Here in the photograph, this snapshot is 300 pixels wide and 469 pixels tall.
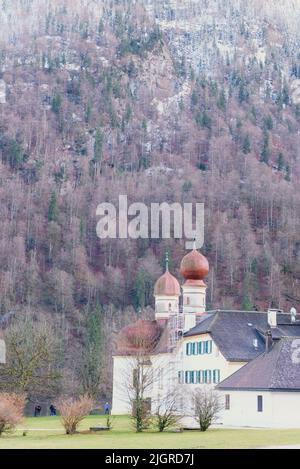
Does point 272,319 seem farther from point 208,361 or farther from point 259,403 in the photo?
point 259,403

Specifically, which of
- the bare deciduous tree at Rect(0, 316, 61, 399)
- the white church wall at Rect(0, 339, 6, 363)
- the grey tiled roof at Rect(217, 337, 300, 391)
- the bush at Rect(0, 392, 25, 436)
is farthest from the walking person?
the bush at Rect(0, 392, 25, 436)

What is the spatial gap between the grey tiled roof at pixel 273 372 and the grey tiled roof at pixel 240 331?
422cm

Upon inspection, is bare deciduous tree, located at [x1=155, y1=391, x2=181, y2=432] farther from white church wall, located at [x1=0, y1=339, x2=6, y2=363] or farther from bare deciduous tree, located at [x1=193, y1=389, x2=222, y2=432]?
white church wall, located at [x1=0, y1=339, x2=6, y2=363]

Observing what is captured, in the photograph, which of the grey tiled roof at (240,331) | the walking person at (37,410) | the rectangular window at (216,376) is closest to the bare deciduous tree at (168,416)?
the rectangular window at (216,376)

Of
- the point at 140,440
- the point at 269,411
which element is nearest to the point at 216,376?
the point at 269,411

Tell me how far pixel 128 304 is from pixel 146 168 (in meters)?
60.3

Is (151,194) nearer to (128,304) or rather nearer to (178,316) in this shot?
(128,304)

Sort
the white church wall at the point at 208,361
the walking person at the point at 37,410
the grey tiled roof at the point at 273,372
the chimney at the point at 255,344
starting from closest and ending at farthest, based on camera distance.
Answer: the grey tiled roof at the point at 273,372
the white church wall at the point at 208,361
the chimney at the point at 255,344
the walking person at the point at 37,410

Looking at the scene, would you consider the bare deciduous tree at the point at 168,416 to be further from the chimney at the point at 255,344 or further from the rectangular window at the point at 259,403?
the chimney at the point at 255,344

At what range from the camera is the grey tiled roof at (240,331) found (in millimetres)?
67875

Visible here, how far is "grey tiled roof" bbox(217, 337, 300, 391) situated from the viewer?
5703 centimetres

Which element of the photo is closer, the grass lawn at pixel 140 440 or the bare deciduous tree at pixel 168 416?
the grass lawn at pixel 140 440

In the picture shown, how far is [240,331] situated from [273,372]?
1279 centimetres
